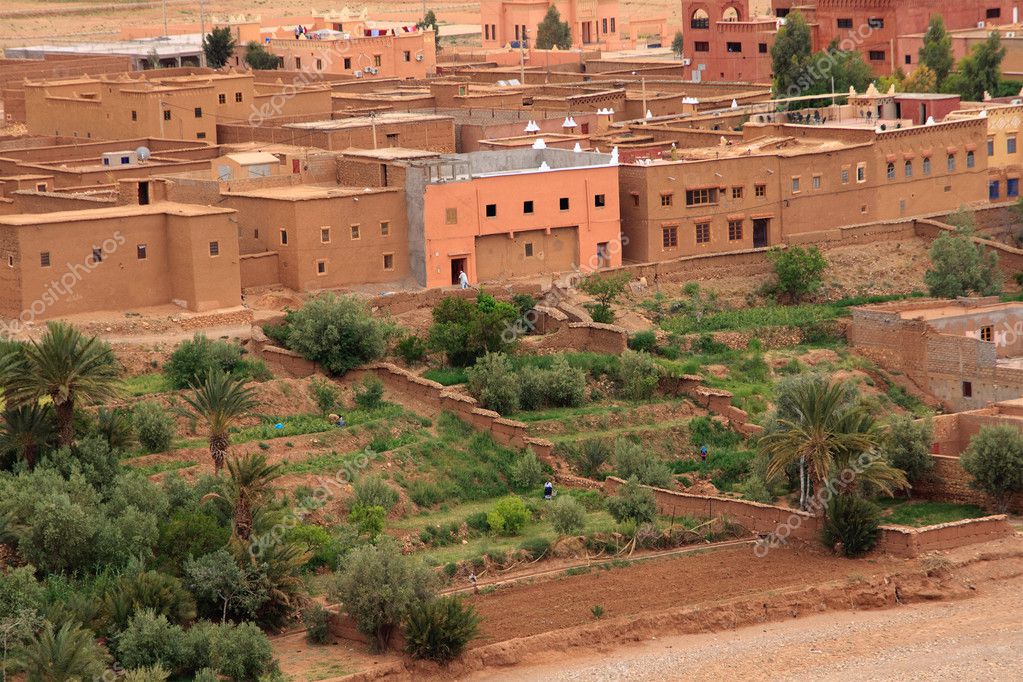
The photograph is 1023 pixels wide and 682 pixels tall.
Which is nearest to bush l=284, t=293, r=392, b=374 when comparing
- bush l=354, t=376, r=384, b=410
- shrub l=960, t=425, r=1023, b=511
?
bush l=354, t=376, r=384, b=410

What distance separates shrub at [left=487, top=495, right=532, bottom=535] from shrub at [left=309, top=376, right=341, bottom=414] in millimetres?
4477

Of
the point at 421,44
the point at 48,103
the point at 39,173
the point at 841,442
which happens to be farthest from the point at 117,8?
the point at 841,442

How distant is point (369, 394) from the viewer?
43500 millimetres

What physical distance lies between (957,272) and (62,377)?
21.1 metres

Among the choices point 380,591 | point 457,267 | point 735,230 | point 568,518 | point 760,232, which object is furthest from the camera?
point 760,232

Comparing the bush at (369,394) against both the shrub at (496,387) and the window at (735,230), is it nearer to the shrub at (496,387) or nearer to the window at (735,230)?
the shrub at (496,387)

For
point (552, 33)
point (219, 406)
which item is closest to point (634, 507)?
point (219, 406)

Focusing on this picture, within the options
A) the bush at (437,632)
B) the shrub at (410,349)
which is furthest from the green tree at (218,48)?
the bush at (437,632)

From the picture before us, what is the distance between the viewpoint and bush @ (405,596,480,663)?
3469cm

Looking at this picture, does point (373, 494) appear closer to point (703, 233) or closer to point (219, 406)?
point (219, 406)

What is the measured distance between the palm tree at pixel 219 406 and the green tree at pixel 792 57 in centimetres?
3323

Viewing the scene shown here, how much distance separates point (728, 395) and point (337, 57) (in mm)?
36108

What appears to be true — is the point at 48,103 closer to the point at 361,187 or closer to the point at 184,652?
the point at 361,187

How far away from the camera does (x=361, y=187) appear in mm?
50844
